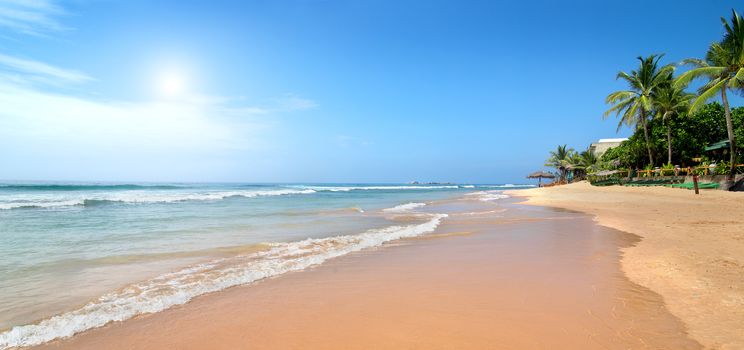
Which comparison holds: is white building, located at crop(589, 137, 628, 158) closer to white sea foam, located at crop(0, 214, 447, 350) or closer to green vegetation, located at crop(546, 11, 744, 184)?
green vegetation, located at crop(546, 11, 744, 184)

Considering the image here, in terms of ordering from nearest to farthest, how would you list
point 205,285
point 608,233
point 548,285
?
point 548,285
point 205,285
point 608,233

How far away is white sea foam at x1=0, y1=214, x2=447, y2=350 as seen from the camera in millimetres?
3656

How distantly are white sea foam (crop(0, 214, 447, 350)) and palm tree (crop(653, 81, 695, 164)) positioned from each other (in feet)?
106

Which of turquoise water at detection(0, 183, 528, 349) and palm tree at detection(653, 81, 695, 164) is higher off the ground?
palm tree at detection(653, 81, 695, 164)

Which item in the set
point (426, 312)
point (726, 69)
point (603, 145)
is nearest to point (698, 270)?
point (426, 312)

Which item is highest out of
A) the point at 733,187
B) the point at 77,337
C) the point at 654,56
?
the point at 654,56

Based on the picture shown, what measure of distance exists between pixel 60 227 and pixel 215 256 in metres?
8.67

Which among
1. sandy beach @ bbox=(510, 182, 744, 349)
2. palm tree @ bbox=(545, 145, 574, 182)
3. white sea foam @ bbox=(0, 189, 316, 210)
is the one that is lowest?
sandy beach @ bbox=(510, 182, 744, 349)

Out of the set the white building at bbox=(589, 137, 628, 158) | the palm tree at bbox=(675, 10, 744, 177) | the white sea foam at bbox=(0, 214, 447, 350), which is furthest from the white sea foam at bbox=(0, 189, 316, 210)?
the white building at bbox=(589, 137, 628, 158)

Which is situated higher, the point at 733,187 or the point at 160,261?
the point at 733,187

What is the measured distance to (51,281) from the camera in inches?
216

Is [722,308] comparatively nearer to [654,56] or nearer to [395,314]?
[395,314]

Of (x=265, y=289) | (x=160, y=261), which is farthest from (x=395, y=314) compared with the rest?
(x=160, y=261)

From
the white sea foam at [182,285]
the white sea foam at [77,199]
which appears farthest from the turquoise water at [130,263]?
the white sea foam at [77,199]
